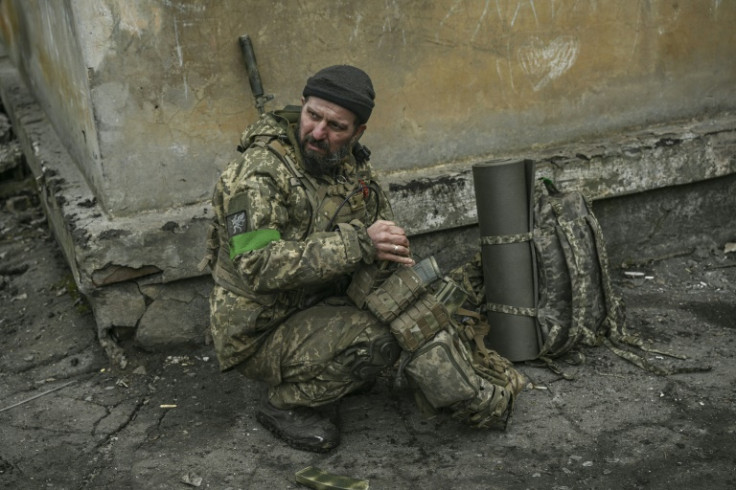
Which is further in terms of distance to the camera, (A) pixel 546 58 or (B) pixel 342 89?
(A) pixel 546 58

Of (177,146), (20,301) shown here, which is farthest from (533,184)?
(20,301)

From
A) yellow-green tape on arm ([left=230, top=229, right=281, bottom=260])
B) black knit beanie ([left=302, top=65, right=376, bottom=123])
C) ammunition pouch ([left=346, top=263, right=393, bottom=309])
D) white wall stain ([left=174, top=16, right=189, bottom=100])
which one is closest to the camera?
yellow-green tape on arm ([left=230, top=229, right=281, bottom=260])

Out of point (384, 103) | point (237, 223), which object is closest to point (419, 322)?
point (237, 223)

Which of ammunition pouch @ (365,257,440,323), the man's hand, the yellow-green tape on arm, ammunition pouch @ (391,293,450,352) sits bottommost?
ammunition pouch @ (391,293,450,352)

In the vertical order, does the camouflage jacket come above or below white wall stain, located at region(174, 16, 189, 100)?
below

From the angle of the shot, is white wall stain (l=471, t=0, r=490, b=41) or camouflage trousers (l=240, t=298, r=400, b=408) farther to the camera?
white wall stain (l=471, t=0, r=490, b=41)

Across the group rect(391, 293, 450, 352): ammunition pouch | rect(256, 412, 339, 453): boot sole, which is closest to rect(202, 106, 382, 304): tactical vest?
rect(391, 293, 450, 352): ammunition pouch

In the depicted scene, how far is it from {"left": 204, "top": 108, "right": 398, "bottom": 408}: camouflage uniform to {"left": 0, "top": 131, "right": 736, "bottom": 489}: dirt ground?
0.31 meters

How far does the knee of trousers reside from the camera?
11.3 feet

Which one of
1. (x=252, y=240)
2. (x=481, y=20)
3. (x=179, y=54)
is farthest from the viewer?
(x=481, y=20)

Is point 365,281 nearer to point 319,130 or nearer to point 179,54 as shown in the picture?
point 319,130

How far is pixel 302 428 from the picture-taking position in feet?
11.6

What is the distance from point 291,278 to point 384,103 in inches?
63.5

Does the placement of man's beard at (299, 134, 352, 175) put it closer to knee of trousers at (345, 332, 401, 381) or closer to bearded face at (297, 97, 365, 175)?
bearded face at (297, 97, 365, 175)
